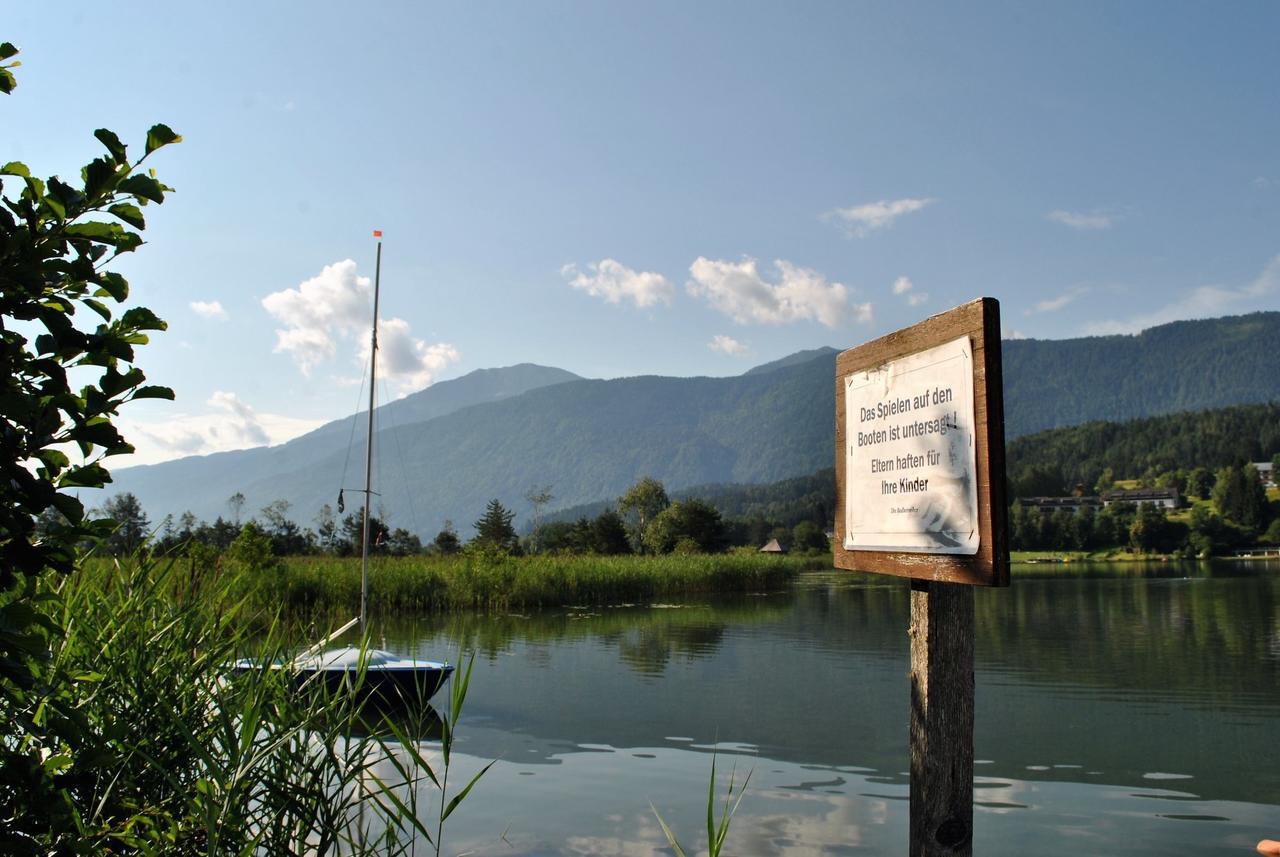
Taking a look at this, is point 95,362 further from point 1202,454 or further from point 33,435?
point 1202,454

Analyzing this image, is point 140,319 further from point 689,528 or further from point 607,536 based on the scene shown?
point 689,528

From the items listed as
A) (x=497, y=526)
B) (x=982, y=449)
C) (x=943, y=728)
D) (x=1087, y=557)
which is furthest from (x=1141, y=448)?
(x=982, y=449)

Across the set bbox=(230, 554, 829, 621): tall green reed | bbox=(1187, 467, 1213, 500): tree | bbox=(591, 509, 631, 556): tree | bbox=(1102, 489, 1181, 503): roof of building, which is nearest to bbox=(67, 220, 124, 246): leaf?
bbox=(230, 554, 829, 621): tall green reed

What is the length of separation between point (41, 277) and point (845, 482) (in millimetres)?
2689

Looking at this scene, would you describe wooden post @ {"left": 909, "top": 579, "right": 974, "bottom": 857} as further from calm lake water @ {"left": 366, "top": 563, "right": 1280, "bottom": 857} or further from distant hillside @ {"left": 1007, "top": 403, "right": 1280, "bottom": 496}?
distant hillside @ {"left": 1007, "top": 403, "right": 1280, "bottom": 496}

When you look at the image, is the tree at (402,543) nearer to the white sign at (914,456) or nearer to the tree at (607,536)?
the tree at (607,536)

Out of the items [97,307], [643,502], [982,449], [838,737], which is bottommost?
[838,737]

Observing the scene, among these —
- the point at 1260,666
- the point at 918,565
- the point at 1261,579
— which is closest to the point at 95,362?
the point at 918,565

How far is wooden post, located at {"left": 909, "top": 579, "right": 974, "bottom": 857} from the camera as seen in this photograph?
295 cm

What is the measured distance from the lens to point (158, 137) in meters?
2.17

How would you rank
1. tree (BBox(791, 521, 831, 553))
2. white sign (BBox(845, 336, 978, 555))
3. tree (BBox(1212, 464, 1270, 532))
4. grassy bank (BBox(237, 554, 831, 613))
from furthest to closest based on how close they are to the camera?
tree (BBox(1212, 464, 1270, 532)) → tree (BBox(791, 521, 831, 553)) → grassy bank (BBox(237, 554, 831, 613)) → white sign (BBox(845, 336, 978, 555))

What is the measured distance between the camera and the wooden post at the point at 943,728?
2.95 m

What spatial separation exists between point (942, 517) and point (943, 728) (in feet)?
2.13

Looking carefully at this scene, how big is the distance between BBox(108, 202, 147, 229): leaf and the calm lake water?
5668mm
